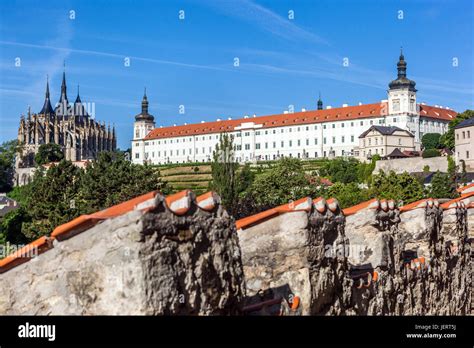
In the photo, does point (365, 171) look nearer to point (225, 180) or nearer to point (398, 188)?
point (398, 188)

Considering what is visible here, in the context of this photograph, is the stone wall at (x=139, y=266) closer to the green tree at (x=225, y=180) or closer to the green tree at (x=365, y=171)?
the green tree at (x=225, y=180)

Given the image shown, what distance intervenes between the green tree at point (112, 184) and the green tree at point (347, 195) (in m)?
18.9

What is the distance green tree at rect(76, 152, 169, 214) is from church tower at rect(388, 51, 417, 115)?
9189 centimetres

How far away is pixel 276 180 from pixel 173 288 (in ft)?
193

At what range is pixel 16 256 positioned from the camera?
6.64m

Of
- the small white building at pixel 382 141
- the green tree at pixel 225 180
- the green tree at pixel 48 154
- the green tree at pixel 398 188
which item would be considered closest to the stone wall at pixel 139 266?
the green tree at pixel 225 180

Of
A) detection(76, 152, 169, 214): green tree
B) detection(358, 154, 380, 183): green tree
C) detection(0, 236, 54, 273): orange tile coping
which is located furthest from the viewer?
detection(358, 154, 380, 183): green tree

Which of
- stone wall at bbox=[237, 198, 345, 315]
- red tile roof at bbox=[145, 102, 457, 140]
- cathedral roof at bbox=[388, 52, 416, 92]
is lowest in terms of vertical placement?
stone wall at bbox=[237, 198, 345, 315]

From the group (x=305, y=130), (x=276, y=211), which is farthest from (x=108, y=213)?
(x=305, y=130)

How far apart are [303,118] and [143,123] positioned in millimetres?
47400

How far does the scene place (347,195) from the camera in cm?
6359

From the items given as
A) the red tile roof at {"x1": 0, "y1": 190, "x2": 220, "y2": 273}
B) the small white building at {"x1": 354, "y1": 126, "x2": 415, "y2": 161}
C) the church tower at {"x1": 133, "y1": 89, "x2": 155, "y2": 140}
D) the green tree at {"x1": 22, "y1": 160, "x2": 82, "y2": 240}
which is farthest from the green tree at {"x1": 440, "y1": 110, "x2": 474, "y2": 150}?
the red tile roof at {"x1": 0, "y1": 190, "x2": 220, "y2": 273}

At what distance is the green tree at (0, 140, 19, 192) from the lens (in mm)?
138000

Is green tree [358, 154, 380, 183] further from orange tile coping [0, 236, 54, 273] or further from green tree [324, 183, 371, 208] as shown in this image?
orange tile coping [0, 236, 54, 273]
